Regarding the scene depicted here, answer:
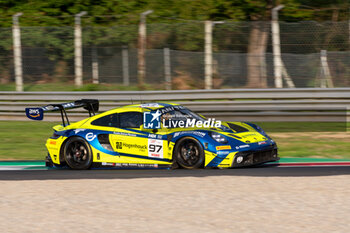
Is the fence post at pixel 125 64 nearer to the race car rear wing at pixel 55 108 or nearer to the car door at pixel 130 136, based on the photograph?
the race car rear wing at pixel 55 108

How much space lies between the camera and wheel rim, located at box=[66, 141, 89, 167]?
9.92 metres

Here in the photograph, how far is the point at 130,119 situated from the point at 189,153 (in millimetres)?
1186

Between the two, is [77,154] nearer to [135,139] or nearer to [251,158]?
[135,139]

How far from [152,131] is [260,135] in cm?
173

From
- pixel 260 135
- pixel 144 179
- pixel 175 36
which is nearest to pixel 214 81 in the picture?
pixel 175 36

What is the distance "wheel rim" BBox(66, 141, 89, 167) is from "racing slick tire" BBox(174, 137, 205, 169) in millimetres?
1615

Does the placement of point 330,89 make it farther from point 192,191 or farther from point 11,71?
point 11,71

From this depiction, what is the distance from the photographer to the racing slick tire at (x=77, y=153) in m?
9.87

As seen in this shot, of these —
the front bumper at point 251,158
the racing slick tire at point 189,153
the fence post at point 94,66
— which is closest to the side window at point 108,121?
the racing slick tire at point 189,153

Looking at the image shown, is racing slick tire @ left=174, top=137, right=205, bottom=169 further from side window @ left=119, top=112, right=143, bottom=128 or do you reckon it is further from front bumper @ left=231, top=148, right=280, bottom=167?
side window @ left=119, top=112, right=143, bottom=128

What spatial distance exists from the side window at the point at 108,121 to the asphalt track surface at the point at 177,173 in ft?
2.46

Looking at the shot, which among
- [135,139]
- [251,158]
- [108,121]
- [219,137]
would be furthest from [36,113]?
[251,158]

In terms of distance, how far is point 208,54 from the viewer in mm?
14734

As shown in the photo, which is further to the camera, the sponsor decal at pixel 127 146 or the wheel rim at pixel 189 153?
the sponsor decal at pixel 127 146
